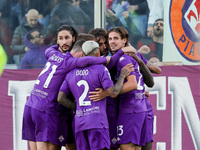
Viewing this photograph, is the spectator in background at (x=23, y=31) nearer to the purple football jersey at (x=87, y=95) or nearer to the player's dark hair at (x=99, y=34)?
the player's dark hair at (x=99, y=34)

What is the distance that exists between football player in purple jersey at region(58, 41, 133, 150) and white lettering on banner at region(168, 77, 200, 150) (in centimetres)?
252

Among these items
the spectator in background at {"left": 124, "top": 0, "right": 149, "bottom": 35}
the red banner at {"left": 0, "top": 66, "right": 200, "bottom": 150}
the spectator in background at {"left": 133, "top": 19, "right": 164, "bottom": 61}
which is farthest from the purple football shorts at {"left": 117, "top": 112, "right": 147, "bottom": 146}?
the spectator in background at {"left": 124, "top": 0, "right": 149, "bottom": 35}

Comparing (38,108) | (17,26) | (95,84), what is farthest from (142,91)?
(17,26)

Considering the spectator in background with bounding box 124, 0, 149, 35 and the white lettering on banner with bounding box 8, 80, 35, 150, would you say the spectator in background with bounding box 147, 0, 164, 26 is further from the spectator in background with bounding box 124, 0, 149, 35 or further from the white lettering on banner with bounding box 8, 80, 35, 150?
the white lettering on banner with bounding box 8, 80, 35, 150

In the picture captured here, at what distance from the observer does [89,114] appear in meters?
5.40

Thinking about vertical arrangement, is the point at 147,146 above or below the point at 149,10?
below

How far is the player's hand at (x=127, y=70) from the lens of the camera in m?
5.70

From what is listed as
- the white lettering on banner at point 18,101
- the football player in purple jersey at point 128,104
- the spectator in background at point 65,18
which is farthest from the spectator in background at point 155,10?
the white lettering on banner at point 18,101

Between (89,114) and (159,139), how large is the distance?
2782mm

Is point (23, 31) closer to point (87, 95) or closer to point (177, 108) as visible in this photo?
point (177, 108)

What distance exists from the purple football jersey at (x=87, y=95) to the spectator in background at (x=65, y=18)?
3.13 meters

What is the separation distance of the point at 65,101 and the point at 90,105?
1.31 feet

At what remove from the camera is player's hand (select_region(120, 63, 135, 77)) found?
5.70 m

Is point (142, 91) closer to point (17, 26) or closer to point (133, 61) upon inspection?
point (133, 61)
